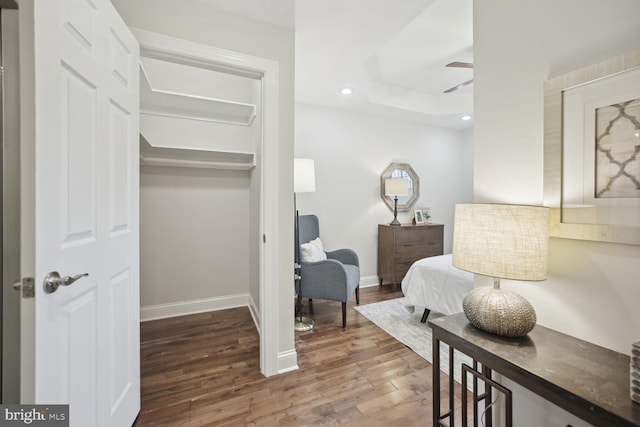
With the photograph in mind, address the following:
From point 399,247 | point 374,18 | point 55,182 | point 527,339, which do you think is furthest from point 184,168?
point 527,339

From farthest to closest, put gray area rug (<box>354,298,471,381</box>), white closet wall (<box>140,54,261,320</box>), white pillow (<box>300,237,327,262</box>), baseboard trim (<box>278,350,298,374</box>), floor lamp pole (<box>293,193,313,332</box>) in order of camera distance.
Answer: white pillow (<box>300,237,327,262</box>)
white closet wall (<box>140,54,261,320</box>)
floor lamp pole (<box>293,193,313,332</box>)
gray area rug (<box>354,298,471,381</box>)
baseboard trim (<box>278,350,298,374</box>)

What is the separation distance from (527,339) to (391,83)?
338 centimetres

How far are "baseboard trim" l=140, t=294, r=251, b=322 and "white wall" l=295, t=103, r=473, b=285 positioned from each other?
133cm

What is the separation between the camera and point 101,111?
3.78ft

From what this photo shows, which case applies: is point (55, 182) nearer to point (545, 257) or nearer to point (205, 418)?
point (205, 418)

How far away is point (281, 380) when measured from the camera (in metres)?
1.84

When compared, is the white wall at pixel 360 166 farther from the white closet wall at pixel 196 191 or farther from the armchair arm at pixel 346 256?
the white closet wall at pixel 196 191

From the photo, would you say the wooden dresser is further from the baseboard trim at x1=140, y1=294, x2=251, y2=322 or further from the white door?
the white door

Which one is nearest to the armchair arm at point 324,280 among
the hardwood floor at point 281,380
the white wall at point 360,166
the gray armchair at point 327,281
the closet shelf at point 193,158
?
the gray armchair at point 327,281

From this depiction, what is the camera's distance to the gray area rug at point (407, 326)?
2099 mm

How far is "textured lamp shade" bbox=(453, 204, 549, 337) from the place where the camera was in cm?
97

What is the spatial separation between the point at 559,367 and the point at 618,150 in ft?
2.41

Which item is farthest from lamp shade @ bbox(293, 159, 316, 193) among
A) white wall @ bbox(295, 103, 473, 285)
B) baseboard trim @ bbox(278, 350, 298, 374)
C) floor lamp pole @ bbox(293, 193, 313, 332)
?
baseboard trim @ bbox(278, 350, 298, 374)

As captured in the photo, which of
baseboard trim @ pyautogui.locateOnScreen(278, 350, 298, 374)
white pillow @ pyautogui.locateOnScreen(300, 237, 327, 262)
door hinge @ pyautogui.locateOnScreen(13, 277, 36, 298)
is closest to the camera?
door hinge @ pyautogui.locateOnScreen(13, 277, 36, 298)
